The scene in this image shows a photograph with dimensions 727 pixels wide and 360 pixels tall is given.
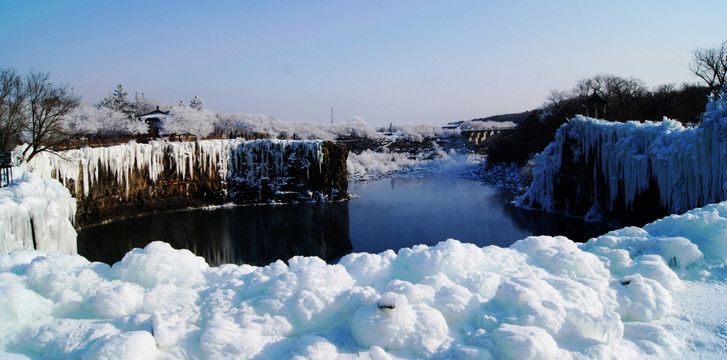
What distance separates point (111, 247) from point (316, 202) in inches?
535

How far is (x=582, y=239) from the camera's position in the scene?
17.0 meters

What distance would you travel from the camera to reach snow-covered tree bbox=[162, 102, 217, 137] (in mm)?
44625

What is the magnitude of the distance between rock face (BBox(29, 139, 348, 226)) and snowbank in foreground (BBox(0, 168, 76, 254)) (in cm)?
850

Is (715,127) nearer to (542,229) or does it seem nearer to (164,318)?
(542,229)

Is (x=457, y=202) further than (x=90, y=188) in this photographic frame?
Yes

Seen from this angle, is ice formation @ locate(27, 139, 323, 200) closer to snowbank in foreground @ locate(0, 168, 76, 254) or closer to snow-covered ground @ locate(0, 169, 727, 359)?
snowbank in foreground @ locate(0, 168, 76, 254)

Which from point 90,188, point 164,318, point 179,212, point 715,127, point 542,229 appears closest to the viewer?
point 164,318

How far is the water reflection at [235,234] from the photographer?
16.6m

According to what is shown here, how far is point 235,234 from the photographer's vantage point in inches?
793

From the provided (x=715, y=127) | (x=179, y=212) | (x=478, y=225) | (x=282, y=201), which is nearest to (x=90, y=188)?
(x=179, y=212)

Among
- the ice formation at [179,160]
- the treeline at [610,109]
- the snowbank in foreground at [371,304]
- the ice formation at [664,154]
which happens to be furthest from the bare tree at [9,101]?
the treeline at [610,109]

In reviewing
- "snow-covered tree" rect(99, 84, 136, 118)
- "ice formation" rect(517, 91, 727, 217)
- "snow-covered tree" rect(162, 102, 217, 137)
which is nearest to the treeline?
"ice formation" rect(517, 91, 727, 217)

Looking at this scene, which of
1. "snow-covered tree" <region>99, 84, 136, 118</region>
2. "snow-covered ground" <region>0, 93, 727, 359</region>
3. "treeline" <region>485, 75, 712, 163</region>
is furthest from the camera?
"snow-covered tree" <region>99, 84, 136, 118</region>

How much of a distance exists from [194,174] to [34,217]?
17835 mm
